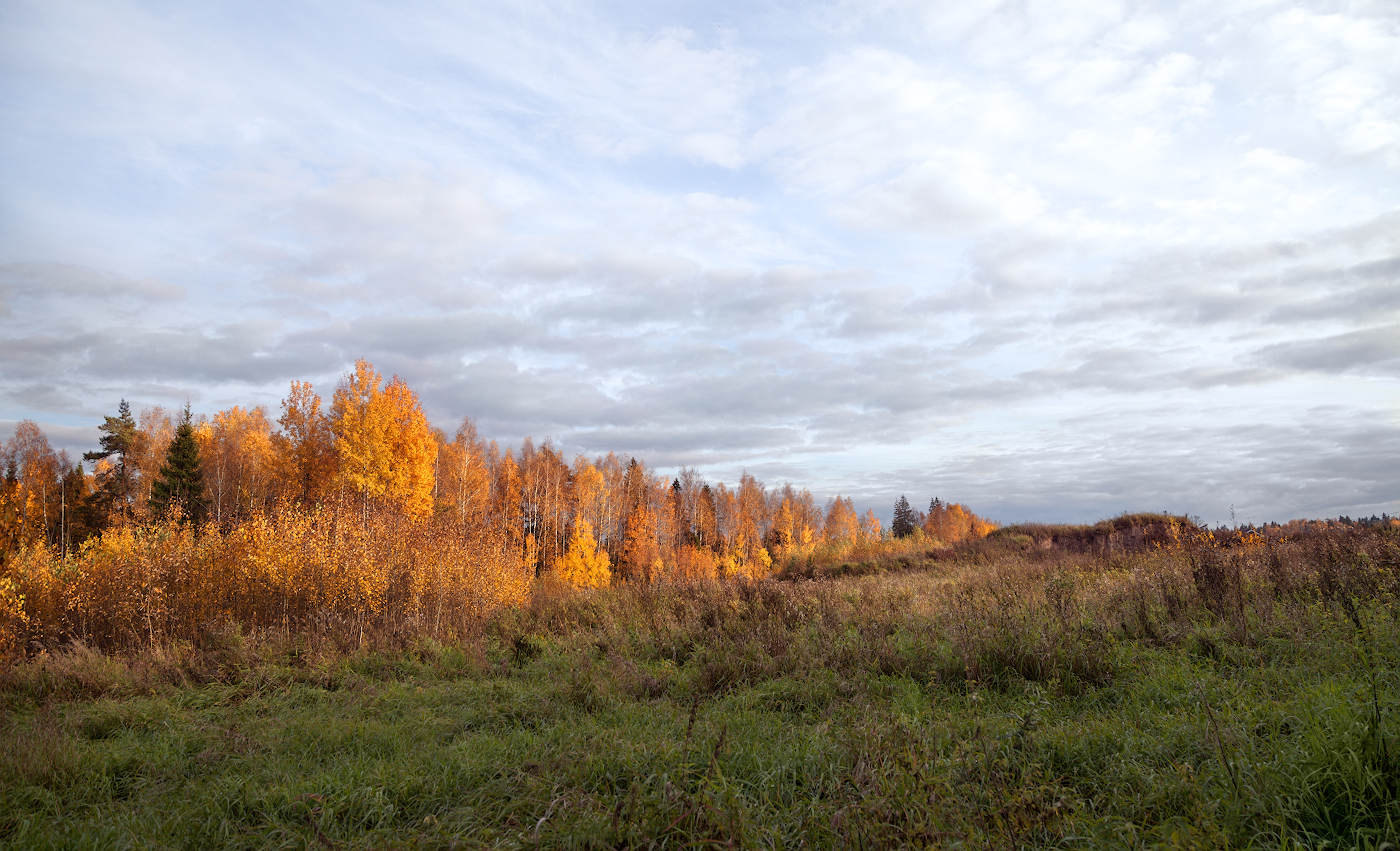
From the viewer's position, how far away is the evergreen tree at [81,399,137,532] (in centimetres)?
3428

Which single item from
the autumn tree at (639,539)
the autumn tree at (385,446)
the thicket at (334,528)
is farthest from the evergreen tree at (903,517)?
the autumn tree at (385,446)

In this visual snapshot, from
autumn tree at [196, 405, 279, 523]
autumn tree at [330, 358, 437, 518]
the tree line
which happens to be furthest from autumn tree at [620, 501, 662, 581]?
autumn tree at [196, 405, 279, 523]

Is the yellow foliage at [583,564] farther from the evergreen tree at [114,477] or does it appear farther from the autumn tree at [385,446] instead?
the evergreen tree at [114,477]

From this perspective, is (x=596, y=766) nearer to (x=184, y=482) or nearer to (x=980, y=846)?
(x=980, y=846)

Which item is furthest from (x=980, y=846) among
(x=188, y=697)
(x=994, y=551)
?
(x=994, y=551)

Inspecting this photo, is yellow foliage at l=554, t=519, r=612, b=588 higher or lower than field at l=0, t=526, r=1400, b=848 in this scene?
lower

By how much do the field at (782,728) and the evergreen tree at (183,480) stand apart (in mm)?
23112

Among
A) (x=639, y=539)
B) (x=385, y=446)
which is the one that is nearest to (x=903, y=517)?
(x=639, y=539)

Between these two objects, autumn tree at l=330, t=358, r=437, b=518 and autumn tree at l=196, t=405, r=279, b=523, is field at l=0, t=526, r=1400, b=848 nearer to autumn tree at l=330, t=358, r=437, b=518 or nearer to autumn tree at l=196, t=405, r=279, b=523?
autumn tree at l=330, t=358, r=437, b=518

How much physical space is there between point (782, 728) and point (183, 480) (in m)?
33.9

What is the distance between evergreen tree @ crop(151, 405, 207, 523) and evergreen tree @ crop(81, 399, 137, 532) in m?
7.21

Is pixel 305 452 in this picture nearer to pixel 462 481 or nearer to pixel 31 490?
pixel 462 481

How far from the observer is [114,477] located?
35.6 m

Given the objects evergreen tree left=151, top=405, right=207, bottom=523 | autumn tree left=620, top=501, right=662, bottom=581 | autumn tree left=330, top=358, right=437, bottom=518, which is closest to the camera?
autumn tree left=330, top=358, right=437, bottom=518
